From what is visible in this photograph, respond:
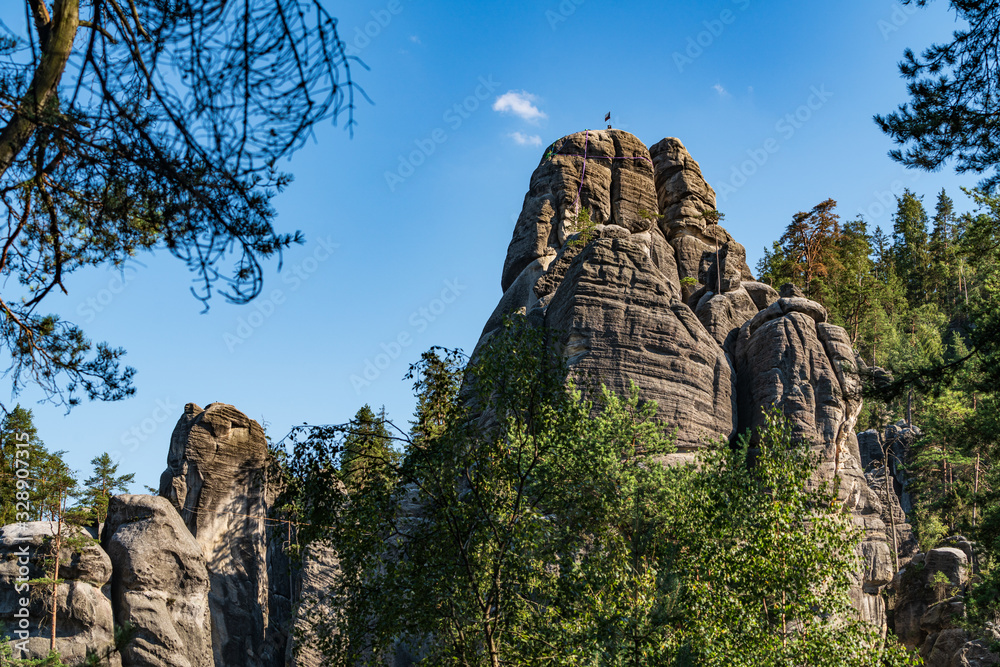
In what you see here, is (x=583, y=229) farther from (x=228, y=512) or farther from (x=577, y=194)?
(x=228, y=512)

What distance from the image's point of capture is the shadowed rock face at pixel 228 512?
2428cm

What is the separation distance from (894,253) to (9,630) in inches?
3016

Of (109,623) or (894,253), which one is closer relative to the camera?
(109,623)

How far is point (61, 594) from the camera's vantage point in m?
20.8

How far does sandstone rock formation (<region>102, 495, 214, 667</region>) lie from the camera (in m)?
21.5

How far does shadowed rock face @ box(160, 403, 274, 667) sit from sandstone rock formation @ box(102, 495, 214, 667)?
0.88m

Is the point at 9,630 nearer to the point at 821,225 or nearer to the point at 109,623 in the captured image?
the point at 109,623

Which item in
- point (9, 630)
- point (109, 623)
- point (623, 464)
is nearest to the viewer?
point (623, 464)

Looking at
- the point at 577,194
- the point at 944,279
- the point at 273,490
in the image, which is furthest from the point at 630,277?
the point at 944,279

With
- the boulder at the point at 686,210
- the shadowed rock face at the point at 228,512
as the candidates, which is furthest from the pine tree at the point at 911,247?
the shadowed rock face at the point at 228,512

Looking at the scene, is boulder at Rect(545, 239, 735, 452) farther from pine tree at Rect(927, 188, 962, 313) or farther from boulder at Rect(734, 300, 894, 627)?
pine tree at Rect(927, 188, 962, 313)

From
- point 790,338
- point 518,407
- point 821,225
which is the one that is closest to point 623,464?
point 518,407

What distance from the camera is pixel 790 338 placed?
2712cm

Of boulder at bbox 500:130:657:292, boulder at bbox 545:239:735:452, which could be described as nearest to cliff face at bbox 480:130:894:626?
boulder at bbox 545:239:735:452
